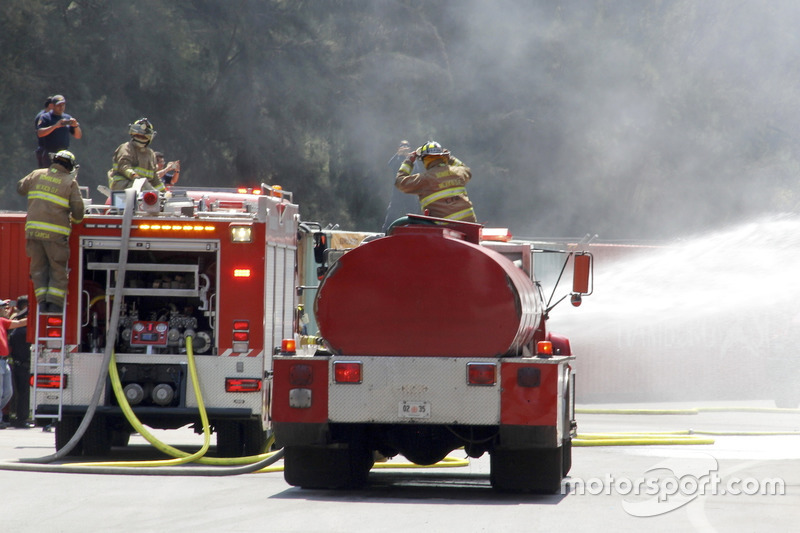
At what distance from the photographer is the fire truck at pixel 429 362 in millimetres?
8594

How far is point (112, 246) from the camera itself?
10992 mm

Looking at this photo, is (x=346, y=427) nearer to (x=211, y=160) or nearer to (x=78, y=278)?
(x=78, y=278)

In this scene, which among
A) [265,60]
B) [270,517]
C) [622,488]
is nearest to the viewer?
[270,517]

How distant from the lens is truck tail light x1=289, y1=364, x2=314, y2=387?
8789 millimetres

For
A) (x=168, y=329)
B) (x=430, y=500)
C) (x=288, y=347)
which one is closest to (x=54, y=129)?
(x=168, y=329)

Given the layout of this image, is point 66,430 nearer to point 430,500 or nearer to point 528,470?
point 430,500

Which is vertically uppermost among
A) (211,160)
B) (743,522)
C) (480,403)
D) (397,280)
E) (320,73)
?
(320,73)

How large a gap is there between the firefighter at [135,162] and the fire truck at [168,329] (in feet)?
3.89

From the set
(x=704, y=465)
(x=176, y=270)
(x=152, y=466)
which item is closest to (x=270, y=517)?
(x=152, y=466)

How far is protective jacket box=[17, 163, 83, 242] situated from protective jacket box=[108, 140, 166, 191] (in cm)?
148

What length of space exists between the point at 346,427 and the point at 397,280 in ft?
3.90

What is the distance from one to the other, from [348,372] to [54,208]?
3642 millimetres

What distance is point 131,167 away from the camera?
1252 centimetres

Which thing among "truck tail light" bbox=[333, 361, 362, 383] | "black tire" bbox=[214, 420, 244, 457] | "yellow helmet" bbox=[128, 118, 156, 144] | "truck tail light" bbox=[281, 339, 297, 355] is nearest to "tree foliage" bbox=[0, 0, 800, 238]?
"yellow helmet" bbox=[128, 118, 156, 144]
